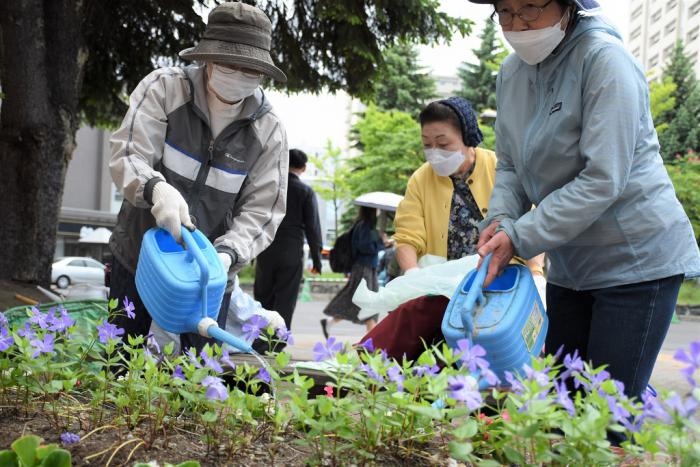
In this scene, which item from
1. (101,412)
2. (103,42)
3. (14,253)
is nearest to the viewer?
(101,412)

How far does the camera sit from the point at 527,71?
2486 millimetres

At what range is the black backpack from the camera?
29.0ft

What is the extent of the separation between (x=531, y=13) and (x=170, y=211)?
1.19 meters

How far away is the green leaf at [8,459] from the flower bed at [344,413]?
8cm

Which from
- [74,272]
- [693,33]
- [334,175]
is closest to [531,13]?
[74,272]

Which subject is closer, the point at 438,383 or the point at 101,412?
the point at 438,383

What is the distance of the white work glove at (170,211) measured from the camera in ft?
8.02

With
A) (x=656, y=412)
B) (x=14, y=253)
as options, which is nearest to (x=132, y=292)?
(x=656, y=412)

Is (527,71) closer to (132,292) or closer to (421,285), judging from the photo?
(421,285)

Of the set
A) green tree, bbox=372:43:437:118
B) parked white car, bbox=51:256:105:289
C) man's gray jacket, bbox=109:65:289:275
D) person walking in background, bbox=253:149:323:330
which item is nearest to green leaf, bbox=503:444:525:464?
man's gray jacket, bbox=109:65:289:275

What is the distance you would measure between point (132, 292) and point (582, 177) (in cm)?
172

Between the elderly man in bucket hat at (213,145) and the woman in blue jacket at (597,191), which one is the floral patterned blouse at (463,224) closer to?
the elderly man in bucket hat at (213,145)

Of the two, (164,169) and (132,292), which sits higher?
(164,169)

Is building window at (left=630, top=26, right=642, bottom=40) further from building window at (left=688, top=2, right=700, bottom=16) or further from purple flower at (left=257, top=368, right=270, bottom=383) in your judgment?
purple flower at (left=257, top=368, right=270, bottom=383)
